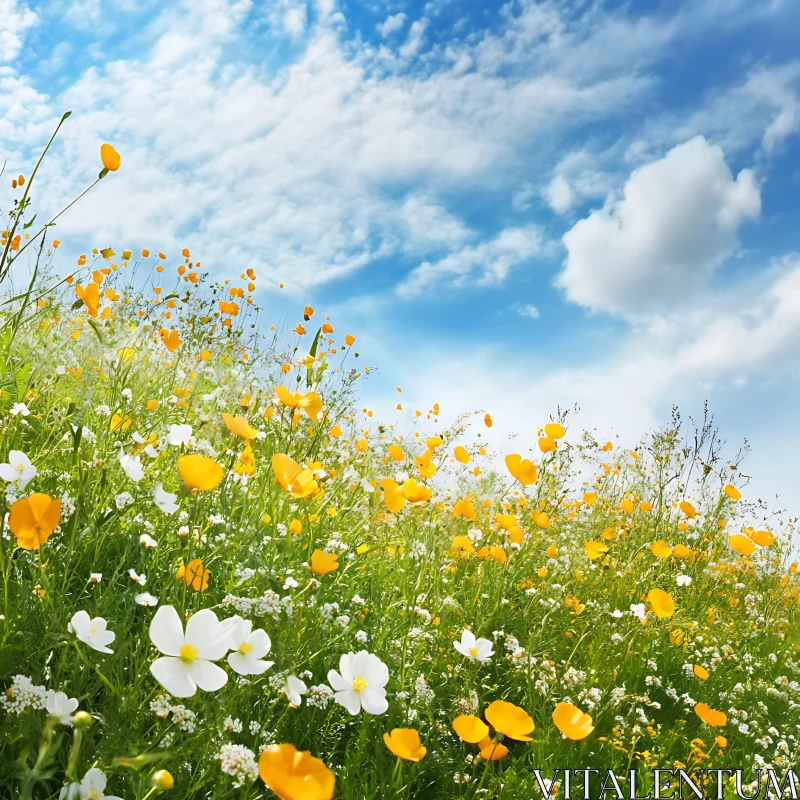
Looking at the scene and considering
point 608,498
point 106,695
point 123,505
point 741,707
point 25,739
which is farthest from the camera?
point 608,498

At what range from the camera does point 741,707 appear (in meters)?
3.26

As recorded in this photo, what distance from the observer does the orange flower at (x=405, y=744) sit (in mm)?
1327

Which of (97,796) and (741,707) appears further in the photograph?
(741,707)

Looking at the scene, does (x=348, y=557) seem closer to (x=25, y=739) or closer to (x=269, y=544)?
(x=269, y=544)

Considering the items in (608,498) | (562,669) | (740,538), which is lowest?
(562,669)

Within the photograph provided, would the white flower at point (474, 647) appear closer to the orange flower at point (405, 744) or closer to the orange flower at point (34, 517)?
the orange flower at point (405, 744)

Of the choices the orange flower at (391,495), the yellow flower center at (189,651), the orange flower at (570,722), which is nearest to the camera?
the yellow flower center at (189,651)

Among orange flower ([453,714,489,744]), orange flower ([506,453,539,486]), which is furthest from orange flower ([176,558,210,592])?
orange flower ([506,453,539,486])

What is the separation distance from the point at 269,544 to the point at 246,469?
0.33 metres

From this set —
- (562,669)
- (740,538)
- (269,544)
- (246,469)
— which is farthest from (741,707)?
(246,469)

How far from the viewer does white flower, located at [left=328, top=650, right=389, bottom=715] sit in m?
1.34

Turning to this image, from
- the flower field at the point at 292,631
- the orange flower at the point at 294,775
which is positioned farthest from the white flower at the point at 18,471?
the orange flower at the point at 294,775

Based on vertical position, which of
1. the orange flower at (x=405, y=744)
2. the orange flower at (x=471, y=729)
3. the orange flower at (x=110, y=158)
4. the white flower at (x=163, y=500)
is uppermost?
the orange flower at (x=110, y=158)

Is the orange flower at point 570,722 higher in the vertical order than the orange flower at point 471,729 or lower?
higher
